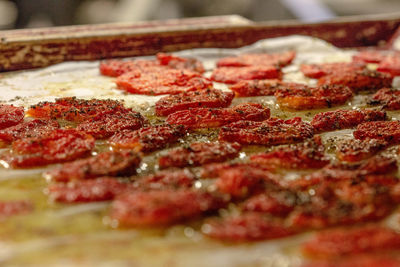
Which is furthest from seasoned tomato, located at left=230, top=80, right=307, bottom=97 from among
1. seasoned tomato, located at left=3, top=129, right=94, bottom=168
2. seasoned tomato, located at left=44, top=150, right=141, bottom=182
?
seasoned tomato, located at left=44, top=150, right=141, bottom=182

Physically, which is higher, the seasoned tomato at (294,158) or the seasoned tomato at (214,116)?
the seasoned tomato at (294,158)

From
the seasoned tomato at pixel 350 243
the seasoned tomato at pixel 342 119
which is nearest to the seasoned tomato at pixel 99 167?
the seasoned tomato at pixel 350 243

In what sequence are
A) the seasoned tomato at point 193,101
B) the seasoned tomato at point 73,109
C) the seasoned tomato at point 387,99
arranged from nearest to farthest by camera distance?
the seasoned tomato at point 73,109, the seasoned tomato at point 193,101, the seasoned tomato at point 387,99

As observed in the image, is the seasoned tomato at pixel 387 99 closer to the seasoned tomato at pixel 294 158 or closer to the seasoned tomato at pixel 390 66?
the seasoned tomato at pixel 390 66

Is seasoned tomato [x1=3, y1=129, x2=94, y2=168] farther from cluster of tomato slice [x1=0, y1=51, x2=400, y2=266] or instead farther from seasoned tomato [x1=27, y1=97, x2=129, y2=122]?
seasoned tomato [x1=27, y1=97, x2=129, y2=122]

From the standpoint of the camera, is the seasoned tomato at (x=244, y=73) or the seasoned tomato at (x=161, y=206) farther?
the seasoned tomato at (x=244, y=73)
